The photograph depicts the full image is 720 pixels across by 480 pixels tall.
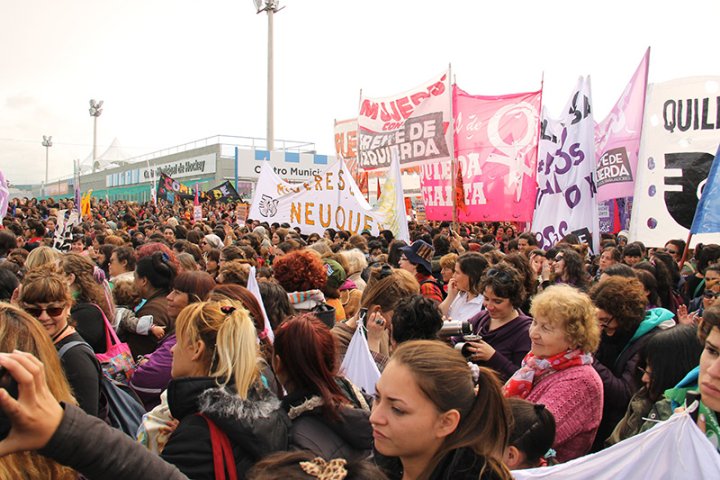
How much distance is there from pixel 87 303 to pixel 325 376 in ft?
7.02

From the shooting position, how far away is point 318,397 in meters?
2.38

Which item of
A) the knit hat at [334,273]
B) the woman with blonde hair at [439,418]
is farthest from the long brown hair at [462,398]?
the knit hat at [334,273]

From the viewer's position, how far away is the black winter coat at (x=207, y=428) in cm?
207

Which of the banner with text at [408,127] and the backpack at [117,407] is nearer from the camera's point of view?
the backpack at [117,407]

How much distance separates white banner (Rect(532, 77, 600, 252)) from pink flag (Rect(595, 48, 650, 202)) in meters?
1.04

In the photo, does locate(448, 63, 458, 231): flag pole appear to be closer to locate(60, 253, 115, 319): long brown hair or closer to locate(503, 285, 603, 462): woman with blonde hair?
locate(60, 253, 115, 319): long brown hair

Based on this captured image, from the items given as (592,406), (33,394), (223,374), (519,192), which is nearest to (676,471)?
(592,406)

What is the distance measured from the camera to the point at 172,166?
48.5 m

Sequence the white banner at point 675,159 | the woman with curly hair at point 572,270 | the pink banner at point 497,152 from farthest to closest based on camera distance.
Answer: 1. the pink banner at point 497,152
2. the white banner at point 675,159
3. the woman with curly hair at point 572,270

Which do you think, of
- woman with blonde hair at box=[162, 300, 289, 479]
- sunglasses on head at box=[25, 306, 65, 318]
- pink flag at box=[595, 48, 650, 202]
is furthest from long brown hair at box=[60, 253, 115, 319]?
pink flag at box=[595, 48, 650, 202]

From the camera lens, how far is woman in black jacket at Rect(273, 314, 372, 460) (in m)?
2.31

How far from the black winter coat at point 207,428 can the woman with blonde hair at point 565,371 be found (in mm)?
1355

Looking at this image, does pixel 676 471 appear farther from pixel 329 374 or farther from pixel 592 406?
pixel 329 374

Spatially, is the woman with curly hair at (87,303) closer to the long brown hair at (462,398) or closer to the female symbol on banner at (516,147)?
the long brown hair at (462,398)
